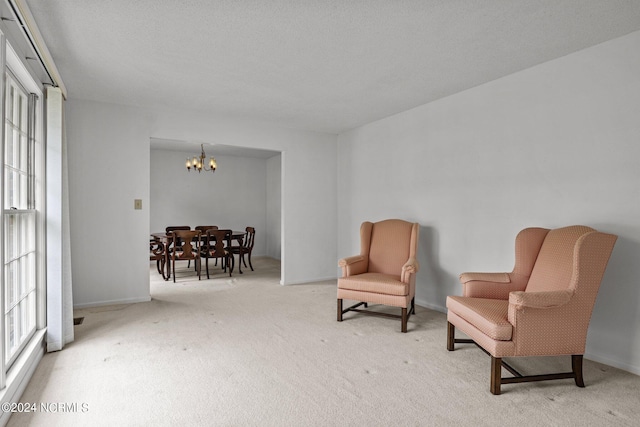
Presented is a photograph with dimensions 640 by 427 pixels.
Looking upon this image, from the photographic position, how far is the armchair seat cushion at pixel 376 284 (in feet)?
11.3

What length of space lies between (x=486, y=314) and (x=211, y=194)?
7.32 m

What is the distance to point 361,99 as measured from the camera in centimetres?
420

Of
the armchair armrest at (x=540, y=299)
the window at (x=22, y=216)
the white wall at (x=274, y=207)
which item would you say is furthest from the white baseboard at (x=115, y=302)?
the white wall at (x=274, y=207)

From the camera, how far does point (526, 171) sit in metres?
3.32

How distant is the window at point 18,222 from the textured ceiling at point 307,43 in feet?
1.98

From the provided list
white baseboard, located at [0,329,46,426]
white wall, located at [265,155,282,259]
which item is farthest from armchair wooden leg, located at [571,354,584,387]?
white wall, located at [265,155,282,259]

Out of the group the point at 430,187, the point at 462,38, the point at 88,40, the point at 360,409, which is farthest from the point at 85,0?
the point at 430,187

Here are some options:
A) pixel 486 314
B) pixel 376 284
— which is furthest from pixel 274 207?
pixel 486 314

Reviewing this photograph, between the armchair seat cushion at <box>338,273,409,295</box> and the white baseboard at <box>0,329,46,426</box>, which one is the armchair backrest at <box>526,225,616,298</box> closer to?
the armchair seat cushion at <box>338,273,409,295</box>

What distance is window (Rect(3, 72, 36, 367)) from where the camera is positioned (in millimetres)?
2496

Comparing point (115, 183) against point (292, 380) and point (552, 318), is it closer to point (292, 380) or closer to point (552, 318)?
point (292, 380)

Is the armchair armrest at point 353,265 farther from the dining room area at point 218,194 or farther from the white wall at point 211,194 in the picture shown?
the white wall at point 211,194

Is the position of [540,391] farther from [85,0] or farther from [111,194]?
[111,194]

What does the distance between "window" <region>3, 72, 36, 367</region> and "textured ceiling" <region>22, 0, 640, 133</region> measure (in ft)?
1.98
